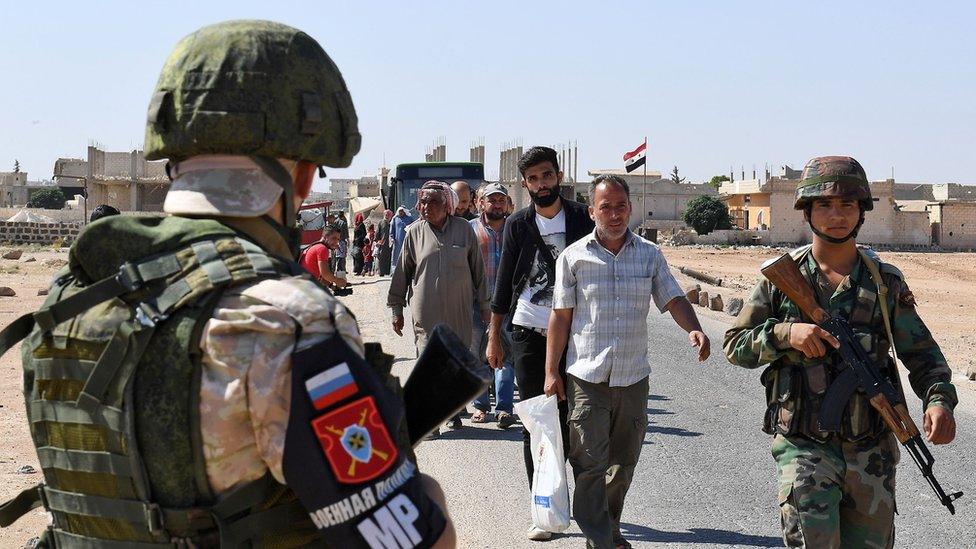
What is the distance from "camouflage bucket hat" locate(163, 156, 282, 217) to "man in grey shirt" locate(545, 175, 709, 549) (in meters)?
3.75

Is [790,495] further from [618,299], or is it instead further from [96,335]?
[96,335]

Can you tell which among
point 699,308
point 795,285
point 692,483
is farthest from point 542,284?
point 699,308

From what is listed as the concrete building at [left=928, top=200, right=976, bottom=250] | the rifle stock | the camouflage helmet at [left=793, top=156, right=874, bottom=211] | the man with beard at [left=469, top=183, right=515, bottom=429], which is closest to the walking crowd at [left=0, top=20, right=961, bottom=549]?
the rifle stock

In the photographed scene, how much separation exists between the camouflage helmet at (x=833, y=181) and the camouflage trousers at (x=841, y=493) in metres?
0.99

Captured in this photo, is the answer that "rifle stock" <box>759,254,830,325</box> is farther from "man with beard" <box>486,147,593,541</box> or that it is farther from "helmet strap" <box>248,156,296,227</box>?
"helmet strap" <box>248,156,296,227</box>

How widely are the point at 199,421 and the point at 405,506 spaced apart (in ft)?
1.26

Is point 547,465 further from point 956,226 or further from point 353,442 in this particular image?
point 956,226

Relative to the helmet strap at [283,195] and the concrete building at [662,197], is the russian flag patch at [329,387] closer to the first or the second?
the helmet strap at [283,195]

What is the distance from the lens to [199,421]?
1.94 m

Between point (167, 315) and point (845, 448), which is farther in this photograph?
point (845, 448)

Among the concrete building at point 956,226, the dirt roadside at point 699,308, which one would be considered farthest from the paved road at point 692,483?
the concrete building at point 956,226

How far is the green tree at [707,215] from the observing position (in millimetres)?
79375

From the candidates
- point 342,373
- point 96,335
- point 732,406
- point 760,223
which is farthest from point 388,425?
point 760,223

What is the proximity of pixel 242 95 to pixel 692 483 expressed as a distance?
19.4ft
